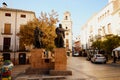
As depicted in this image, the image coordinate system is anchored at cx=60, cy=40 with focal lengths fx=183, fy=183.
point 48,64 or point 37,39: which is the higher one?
point 37,39

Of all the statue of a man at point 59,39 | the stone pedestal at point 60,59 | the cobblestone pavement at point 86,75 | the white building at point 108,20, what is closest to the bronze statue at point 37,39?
the statue of a man at point 59,39

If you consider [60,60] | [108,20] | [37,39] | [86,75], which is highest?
[108,20]

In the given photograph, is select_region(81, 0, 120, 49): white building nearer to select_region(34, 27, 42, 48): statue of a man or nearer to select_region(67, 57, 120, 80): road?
select_region(67, 57, 120, 80): road

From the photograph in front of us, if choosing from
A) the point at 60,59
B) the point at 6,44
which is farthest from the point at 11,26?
the point at 60,59

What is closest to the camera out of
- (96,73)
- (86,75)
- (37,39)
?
(86,75)

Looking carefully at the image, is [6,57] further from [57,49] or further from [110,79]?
[110,79]

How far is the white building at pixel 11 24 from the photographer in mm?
33625

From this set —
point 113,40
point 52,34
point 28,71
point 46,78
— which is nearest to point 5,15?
point 52,34

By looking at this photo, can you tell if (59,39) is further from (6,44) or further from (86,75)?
(6,44)

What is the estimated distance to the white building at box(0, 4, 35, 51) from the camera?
33.6 metres

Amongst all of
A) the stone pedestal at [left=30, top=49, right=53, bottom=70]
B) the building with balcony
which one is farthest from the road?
the building with balcony

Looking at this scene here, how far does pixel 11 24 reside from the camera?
115 feet

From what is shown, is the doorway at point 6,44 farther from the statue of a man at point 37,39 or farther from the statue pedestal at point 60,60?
the statue pedestal at point 60,60

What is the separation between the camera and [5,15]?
3512 centimetres
